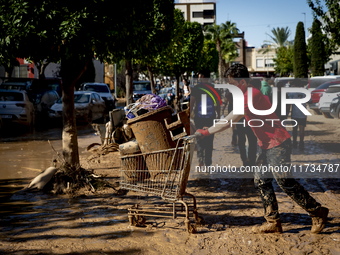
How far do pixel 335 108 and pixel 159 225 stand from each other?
1649 cm

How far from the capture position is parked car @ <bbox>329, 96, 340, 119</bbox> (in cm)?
1923

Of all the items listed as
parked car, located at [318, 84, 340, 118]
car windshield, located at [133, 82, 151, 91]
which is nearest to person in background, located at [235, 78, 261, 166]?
parked car, located at [318, 84, 340, 118]

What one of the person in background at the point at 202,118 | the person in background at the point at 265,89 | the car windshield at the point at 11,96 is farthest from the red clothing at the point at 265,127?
the car windshield at the point at 11,96

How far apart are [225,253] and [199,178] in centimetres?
372

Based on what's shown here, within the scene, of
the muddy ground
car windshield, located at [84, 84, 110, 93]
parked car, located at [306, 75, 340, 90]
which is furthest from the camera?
car windshield, located at [84, 84, 110, 93]

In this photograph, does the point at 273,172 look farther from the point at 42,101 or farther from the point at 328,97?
the point at 42,101

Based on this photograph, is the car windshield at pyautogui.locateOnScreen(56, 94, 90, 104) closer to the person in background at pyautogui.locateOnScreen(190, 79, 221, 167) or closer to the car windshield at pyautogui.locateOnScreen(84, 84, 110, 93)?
the car windshield at pyautogui.locateOnScreen(84, 84, 110, 93)

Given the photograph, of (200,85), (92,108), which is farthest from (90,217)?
(92,108)

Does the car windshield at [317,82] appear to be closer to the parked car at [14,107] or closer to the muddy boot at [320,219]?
the parked car at [14,107]

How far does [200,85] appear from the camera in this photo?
8508 mm

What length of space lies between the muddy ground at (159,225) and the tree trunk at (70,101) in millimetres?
837

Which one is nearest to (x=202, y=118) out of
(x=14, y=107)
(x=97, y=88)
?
(x=14, y=107)

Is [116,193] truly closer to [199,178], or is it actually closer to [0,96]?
[199,178]

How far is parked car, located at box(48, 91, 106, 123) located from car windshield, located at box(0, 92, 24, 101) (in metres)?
2.56
